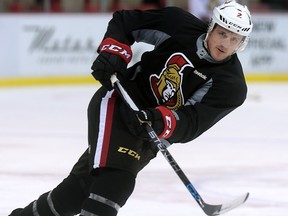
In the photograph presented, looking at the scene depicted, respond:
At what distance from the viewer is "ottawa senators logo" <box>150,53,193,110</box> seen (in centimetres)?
272

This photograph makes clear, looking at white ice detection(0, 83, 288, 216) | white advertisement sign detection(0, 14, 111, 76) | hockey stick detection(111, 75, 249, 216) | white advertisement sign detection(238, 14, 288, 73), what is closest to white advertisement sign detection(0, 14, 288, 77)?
white advertisement sign detection(0, 14, 111, 76)

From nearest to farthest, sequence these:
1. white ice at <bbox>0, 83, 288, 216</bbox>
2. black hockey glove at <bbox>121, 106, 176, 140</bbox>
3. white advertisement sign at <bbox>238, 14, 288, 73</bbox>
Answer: black hockey glove at <bbox>121, 106, 176, 140</bbox>
white ice at <bbox>0, 83, 288, 216</bbox>
white advertisement sign at <bbox>238, 14, 288, 73</bbox>

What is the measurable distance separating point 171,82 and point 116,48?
0.22m

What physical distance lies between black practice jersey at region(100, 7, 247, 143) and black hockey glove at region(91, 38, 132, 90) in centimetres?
4

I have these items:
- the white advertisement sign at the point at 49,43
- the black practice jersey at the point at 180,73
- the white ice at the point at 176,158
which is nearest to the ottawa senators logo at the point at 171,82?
the black practice jersey at the point at 180,73

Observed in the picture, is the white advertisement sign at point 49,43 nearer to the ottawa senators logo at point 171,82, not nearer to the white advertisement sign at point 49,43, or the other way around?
the white advertisement sign at point 49,43

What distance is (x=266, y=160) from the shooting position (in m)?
4.79

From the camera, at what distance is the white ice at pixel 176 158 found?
3.64 m

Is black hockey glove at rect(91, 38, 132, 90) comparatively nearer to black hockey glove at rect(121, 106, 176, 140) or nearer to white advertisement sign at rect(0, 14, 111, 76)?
black hockey glove at rect(121, 106, 176, 140)

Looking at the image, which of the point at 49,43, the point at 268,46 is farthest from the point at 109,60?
the point at 268,46

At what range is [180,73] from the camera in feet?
8.91

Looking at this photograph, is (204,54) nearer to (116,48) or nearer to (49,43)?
(116,48)

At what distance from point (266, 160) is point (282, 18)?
5.20 meters


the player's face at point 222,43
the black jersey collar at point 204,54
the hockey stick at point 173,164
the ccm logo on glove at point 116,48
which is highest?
the player's face at point 222,43
